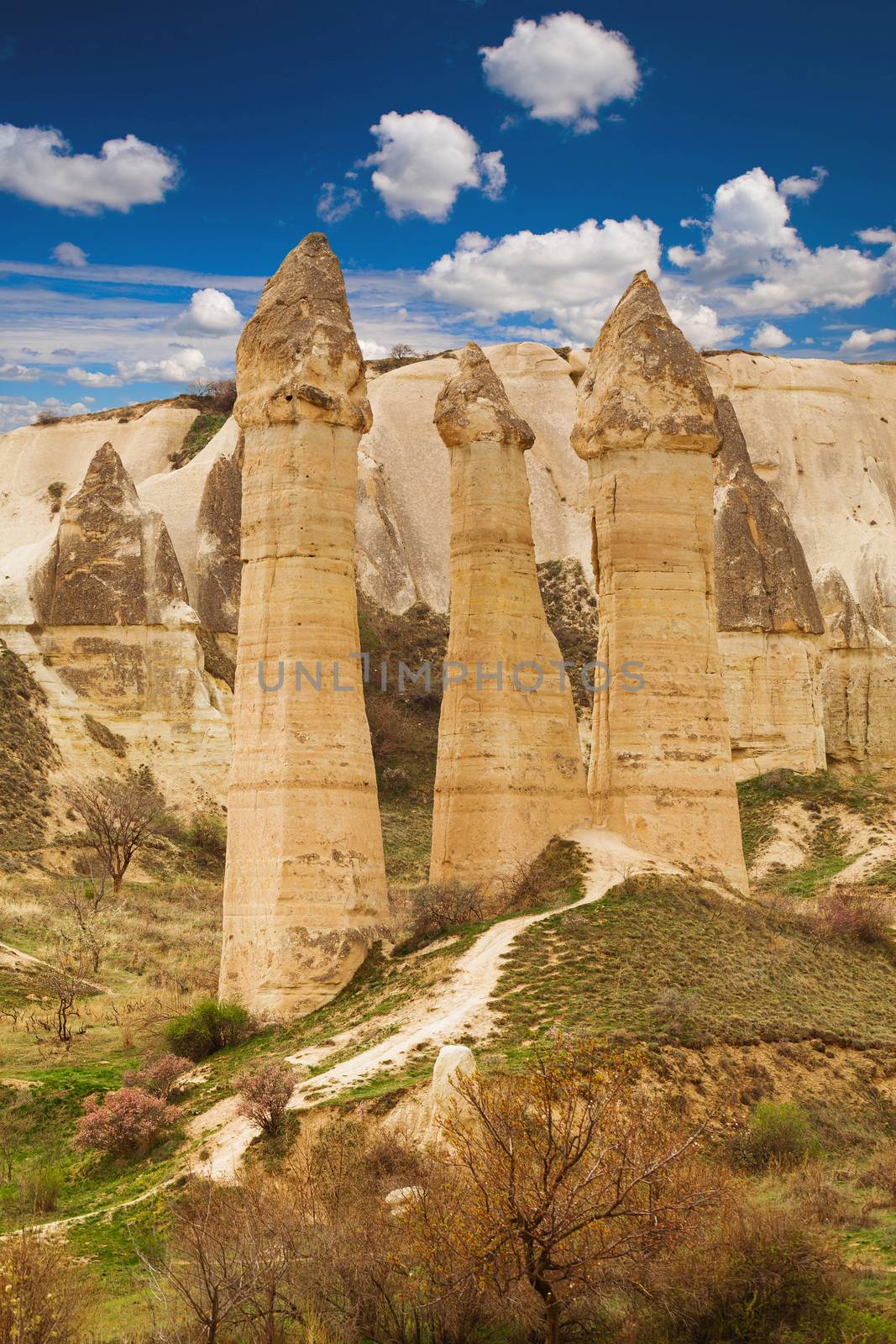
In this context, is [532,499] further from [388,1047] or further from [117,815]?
[388,1047]

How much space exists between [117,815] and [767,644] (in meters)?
19.1

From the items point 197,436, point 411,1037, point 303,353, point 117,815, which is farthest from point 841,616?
point 411,1037

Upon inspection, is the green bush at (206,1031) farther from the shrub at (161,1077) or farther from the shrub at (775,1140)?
the shrub at (775,1140)

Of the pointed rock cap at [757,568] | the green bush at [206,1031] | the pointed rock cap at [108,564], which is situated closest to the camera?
the green bush at [206,1031]

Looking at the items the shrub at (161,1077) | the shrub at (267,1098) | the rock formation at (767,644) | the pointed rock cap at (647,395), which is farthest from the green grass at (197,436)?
the shrub at (267,1098)

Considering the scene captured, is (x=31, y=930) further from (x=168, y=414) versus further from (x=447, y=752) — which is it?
(x=168, y=414)

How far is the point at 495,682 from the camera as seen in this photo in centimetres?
2303

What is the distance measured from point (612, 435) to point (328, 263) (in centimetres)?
534

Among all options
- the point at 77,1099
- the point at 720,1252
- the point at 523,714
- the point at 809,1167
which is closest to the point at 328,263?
the point at 523,714

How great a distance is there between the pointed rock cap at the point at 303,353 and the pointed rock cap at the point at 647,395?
159 inches

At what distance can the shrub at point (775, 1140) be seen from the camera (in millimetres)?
13141

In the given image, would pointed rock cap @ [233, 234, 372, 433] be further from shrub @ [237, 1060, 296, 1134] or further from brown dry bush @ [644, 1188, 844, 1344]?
brown dry bush @ [644, 1188, 844, 1344]

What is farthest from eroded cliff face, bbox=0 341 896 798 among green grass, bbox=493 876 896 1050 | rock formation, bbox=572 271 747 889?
green grass, bbox=493 876 896 1050

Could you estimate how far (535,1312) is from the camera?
9.32 metres
